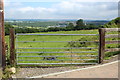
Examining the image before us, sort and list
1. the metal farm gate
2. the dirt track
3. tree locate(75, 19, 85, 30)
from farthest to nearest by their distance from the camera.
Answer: tree locate(75, 19, 85, 30) → the metal farm gate → the dirt track

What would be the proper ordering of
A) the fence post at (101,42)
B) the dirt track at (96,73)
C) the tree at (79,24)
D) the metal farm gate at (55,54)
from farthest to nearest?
the tree at (79,24)
the fence post at (101,42)
the metal farm gate at (55,54)
the dirt track at (96,73)

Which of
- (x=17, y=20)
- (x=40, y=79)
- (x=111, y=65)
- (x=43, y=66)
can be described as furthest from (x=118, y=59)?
(x=17, y=20)

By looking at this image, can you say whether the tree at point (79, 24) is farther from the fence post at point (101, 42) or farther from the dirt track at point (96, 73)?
the dirt track at point (96, 73)

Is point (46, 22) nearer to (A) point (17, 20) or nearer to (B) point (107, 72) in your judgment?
(A) point (17, 20)

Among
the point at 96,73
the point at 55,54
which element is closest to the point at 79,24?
the point at 55,54

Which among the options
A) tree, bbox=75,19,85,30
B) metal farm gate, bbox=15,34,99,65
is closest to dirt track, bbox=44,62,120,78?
metal farm gate, bbox=15,34,99,65

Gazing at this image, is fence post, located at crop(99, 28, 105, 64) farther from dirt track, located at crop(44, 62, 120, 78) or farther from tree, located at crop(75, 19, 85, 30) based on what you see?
tree, located at crop(75, 19, 85, 30)

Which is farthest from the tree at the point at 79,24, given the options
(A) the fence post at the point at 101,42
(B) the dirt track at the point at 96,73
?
(B) the dirt track at the point at 96,73

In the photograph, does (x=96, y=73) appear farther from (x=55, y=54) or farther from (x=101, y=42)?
(x=55, y=54)

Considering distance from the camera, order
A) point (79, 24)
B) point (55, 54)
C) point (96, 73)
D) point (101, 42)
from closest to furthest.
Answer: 1. point (96, 73)
2. point (101, 42)
3. point (55, 54)
4. point (79, 24)

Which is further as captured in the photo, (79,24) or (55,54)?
(79,24)

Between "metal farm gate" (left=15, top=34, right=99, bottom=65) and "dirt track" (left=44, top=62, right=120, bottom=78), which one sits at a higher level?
"metal farm gate" (left=15, top=34, right=99, bottom=65)

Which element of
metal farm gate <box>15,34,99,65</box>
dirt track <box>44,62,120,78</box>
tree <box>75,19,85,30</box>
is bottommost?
dirt track <box>44,62,120,78</box>

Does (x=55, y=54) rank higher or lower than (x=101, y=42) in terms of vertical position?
lower
